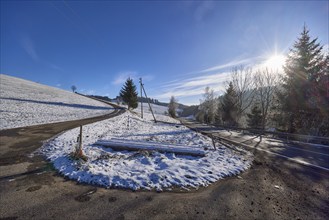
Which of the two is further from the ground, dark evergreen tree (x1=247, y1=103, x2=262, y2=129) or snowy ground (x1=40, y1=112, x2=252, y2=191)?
dark evergreen tree (x1=247, y1=103, x2=262, y2=129)

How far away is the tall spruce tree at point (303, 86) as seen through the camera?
664 inches

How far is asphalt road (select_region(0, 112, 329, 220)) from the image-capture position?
3842 mm

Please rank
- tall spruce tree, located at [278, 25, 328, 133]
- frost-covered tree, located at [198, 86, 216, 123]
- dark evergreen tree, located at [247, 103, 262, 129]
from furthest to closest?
frost-covered tree, located at [198, 86, 216, 123]
dark evergreen tree, located at [247, 103, 262, 129]
tall spruce tree, located at [278, 25, 328, 133]

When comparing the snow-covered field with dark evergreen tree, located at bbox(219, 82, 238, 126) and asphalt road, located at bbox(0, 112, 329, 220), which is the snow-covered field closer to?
asphalt road, located at bbox(0, 112, 329, 220)

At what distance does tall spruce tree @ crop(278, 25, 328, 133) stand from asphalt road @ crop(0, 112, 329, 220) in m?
14.2

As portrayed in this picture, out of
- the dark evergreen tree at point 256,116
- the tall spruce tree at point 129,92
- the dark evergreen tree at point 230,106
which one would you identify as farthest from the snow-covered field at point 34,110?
the dark evergreen tree at point 256,116

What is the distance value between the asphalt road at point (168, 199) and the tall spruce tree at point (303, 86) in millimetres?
14241

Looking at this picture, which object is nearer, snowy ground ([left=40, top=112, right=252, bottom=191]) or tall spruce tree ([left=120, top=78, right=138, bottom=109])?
snowy ground ([left=40, top=112, right=252, bottom=191])

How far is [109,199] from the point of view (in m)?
4.39

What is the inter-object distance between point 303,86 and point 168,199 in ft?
68.6

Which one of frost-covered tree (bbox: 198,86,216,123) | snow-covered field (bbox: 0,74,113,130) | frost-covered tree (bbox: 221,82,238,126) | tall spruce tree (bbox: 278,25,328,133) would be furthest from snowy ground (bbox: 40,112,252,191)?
frost-covered tree (bbox: 198,86,216,123)

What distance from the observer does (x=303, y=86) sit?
1773cm

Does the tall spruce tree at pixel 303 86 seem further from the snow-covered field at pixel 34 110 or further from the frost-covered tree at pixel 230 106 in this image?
the snow-covered field at pixel 34 110

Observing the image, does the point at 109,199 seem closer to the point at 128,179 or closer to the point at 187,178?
the point at 128,179
